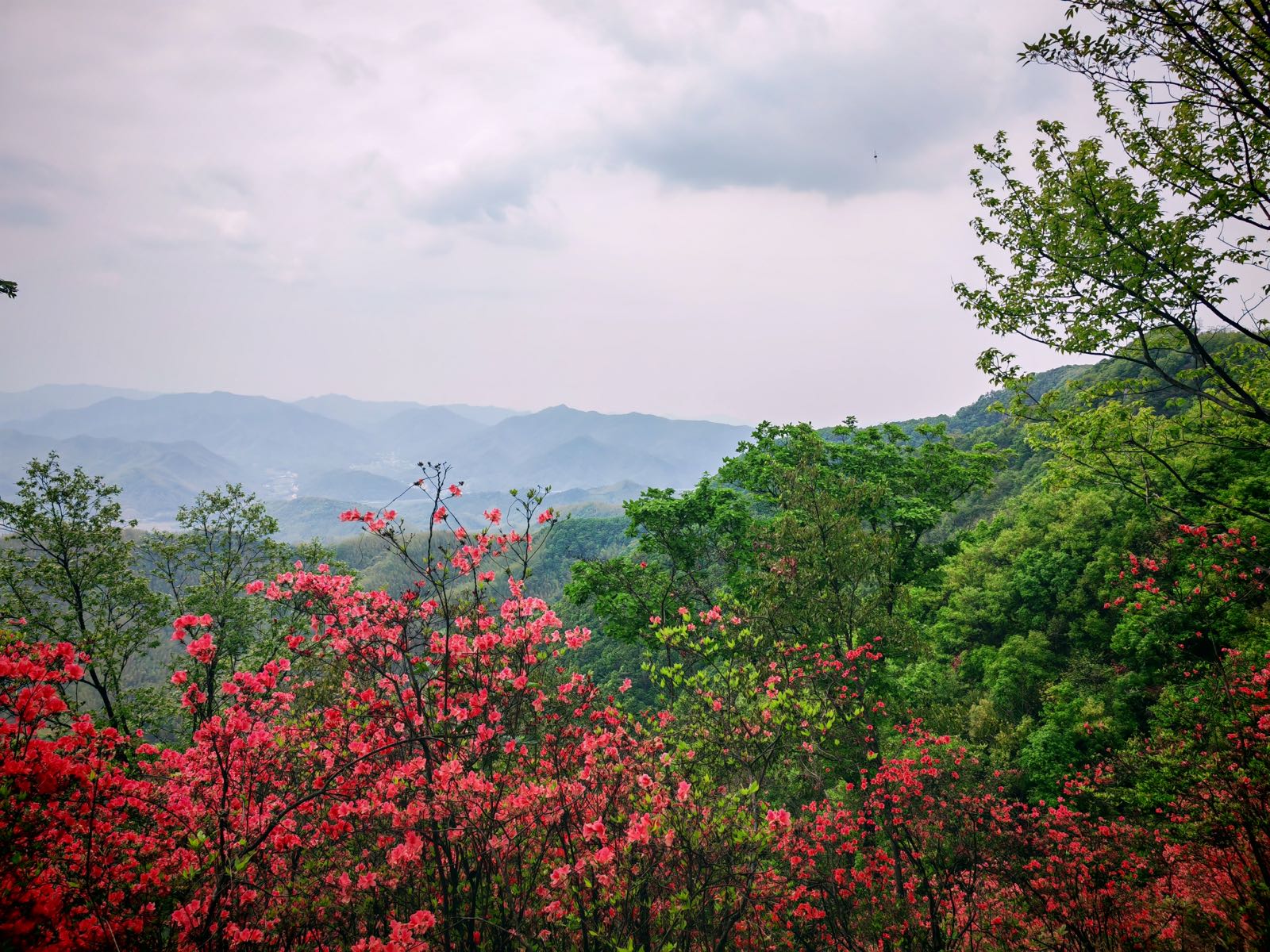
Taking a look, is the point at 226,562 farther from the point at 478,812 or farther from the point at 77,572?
the point at 478,812

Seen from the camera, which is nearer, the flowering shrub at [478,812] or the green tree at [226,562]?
the flowering shrub at [478,812]

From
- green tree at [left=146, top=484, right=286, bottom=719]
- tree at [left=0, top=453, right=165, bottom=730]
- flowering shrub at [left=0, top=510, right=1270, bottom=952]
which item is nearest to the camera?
flowering shrub at [left=0, top=510, right=1270, bottom=952]

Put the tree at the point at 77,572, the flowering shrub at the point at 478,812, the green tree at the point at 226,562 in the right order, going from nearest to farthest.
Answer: the flowering shrub at the point at 478,812 → the tree at the point at 77,572 → the green tree at the point at 226,562

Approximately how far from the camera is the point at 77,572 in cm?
1505

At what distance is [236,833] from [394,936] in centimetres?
192

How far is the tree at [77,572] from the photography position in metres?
14.0

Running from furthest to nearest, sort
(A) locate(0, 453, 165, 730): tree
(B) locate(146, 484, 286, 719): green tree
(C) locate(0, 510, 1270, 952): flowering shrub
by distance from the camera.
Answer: (B) locate(146, 484, 286, 719): green tree, (A) locate(0, 453, 165, 730): tree, (C) locate(0, 510, 1270, 952): flowering shrub

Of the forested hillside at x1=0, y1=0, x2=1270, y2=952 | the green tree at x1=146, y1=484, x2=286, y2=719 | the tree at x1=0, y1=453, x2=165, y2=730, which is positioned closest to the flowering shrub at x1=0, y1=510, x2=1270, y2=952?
the forested hillside at x1=0, y1=0, x2=1270, y2=952

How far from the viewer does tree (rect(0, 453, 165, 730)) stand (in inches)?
552

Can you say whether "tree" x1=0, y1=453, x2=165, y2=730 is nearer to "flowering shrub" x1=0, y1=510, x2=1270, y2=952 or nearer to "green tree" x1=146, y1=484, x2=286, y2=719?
"green tree" x1=146, y1=484, x2=286, y2=719

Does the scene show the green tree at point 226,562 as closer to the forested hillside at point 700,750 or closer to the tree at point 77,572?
the tree at point 77,572

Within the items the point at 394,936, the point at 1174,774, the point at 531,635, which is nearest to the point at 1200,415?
the point at 1174,774

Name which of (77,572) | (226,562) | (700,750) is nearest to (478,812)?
(700,750)

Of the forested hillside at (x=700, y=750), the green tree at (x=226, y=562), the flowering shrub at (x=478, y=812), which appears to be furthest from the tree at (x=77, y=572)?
the flowering shrub at (x=478, y=812)
